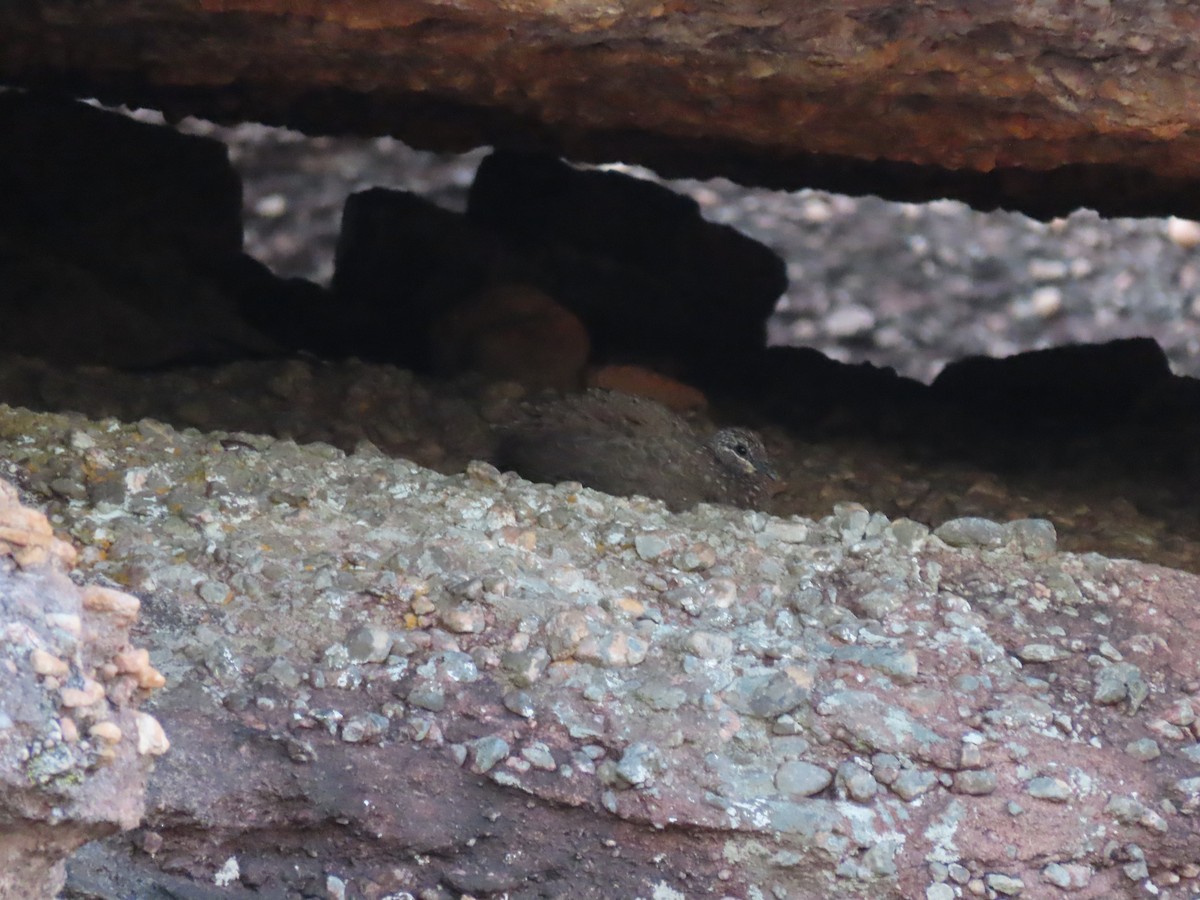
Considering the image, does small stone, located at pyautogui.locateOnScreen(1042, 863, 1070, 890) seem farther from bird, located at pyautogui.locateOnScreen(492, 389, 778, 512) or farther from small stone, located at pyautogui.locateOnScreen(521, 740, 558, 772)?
bird, located at pyautogui.locateOnScreen(492, 389, 778, 512)

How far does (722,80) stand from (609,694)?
84cm

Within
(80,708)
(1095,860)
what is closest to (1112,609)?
(1095,860)

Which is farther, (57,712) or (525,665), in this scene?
(525,665)

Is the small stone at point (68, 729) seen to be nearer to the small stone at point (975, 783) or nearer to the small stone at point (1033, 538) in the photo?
the small stone at point (975, 783)

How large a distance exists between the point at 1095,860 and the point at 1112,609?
13.9 inches

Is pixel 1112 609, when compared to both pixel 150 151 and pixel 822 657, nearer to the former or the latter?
pixel 822 657

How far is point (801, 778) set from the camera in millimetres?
1226

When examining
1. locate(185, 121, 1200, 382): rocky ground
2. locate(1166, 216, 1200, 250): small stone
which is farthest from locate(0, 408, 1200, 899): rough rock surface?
locate(1166, 216, 1200, 250): small stone

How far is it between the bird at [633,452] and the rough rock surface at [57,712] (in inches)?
36.2

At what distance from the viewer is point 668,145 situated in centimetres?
223

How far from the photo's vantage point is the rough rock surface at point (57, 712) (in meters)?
0.75

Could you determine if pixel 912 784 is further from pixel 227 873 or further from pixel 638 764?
pixel 227 873

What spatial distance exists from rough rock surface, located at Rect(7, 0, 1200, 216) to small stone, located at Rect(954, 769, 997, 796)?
754mm

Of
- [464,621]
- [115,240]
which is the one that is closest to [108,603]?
[464,621]
